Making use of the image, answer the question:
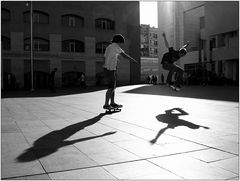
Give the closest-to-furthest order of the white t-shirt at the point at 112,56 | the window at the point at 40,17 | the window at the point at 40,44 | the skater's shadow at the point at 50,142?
the skater's shadow at the point at 50,142 < the white t-shirt at the point at 112,56 < the window at the point at 40,44 < the window at the point at 40,17

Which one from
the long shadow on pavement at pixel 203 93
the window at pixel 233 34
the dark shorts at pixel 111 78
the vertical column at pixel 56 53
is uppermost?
the window at pixel 233 34

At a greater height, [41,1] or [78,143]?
[41,1]

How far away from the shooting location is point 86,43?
A: 44.5 m

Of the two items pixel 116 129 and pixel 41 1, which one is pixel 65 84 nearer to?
pixel 41 1

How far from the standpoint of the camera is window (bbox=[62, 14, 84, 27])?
43750mm

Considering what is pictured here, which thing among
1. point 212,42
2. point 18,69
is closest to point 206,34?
point 212,42

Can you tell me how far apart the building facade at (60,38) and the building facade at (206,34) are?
983cm

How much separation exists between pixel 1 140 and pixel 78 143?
116cm

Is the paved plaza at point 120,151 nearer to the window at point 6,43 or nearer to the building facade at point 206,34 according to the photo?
the building facade at point 206,34

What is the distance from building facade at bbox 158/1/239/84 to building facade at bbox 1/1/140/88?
983 cm

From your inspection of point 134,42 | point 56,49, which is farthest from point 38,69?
point 134,42

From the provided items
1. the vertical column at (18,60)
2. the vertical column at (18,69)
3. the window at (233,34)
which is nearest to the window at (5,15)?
the vertical column at (18,60)

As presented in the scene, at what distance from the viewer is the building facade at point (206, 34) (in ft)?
128

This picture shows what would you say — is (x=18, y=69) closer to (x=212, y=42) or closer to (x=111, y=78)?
(x=212, y=42)
